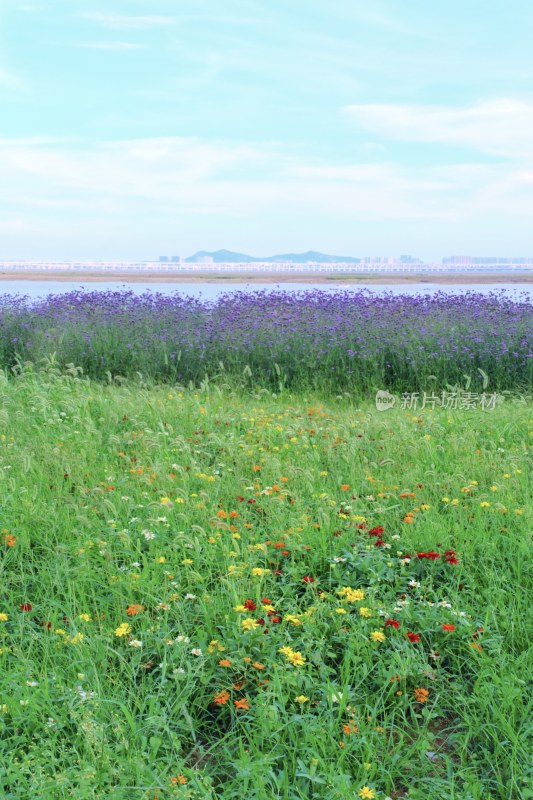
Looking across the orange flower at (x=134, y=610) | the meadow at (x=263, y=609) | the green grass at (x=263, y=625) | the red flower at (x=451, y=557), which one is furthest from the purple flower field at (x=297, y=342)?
the orange flower at (x=134, y=610)

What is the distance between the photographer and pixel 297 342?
9469 mm

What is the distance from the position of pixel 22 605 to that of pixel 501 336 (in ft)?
24.8

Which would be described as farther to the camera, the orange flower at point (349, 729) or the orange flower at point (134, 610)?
the orange flower at point (134, 610)

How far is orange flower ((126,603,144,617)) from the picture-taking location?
330 centimetres

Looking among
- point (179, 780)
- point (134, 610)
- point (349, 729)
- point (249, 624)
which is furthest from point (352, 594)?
point (179, 780)

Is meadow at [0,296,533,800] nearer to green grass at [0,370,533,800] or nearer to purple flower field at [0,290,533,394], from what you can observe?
green grass at [0,370,533,800]

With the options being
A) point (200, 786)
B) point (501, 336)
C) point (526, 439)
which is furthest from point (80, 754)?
point (501, 336)

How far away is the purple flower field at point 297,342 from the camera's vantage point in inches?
360

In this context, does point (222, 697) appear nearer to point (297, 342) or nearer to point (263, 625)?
point (263, 625)

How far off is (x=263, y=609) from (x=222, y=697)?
55cm

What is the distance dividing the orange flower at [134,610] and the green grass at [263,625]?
0.09 ft

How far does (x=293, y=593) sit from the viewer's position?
3.62 meters

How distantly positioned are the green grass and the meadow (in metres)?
0.02

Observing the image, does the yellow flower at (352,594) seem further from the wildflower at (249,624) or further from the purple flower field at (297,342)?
the purple flower field at (297,342)
